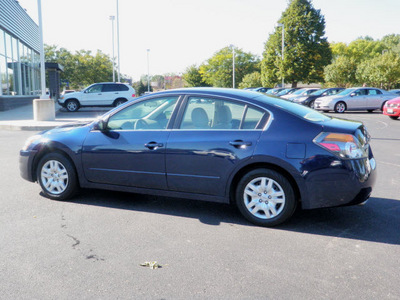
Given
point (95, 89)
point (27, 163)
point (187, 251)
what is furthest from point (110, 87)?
point (187, 251)

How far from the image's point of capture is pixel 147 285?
308 centimetres

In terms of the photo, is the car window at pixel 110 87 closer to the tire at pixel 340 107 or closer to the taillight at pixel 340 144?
A: the tire at pixel 340 107

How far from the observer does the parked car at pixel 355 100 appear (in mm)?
22938

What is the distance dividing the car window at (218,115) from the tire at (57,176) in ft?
5.48

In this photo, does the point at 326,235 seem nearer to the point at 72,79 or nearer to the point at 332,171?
the point at 332,171

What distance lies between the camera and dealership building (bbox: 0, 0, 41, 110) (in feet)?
80.2

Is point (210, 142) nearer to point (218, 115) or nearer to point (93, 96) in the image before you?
point (218, 115)

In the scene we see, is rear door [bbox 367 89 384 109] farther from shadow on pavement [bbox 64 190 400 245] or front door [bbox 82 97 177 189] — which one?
front door [bbox 82 97 177 189]

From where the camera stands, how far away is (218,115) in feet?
15.3

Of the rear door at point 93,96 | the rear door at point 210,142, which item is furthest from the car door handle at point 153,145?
the rear door at point 93,96

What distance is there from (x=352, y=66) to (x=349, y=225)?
191 ft

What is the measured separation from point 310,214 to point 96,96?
72.1 feet

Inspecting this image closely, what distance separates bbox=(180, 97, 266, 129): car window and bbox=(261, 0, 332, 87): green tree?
169 feet

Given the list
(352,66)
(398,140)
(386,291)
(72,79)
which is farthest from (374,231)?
(72,79)
